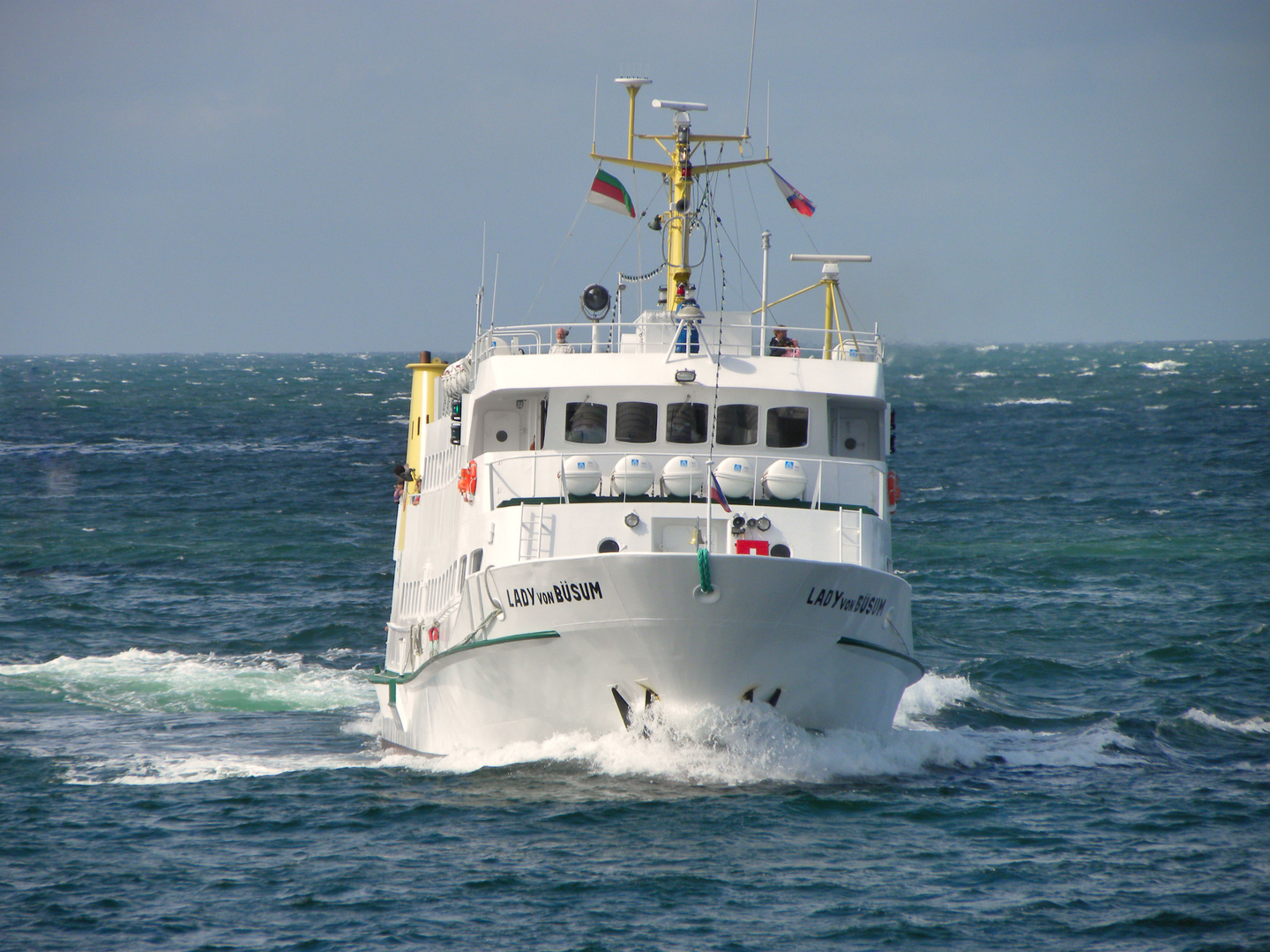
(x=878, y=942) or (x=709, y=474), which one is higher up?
(x=709, y=474)

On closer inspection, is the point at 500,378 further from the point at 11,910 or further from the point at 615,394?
the point at 11,910

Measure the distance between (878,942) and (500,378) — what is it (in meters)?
9.37

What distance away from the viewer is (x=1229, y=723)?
2381 centimetres

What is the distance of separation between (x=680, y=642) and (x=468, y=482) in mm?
4328

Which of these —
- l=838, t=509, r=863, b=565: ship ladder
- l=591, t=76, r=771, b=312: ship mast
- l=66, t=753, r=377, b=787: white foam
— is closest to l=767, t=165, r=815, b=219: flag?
l=591, t=76, r=771, b=312: ship mast

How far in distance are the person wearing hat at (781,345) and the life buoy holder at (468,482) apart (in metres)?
4.58

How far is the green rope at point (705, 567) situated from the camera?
53.1 ft

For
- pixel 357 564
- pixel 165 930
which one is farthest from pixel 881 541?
pixel 357 564

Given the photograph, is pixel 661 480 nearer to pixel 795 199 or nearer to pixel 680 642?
pixel 680 642

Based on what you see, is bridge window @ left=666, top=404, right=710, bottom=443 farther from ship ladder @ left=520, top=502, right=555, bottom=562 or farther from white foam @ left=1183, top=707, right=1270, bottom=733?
white foam @ left=1183, top=707, right=1270, bottom=733

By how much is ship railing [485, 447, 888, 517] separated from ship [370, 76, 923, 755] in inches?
1.3

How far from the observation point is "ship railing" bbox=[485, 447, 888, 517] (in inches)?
723

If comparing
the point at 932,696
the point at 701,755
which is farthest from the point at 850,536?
the point at 932,696

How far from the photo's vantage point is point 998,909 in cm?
1463
